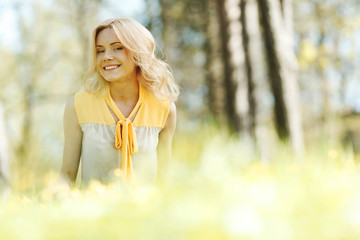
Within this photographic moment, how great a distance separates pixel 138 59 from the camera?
8.68 ft

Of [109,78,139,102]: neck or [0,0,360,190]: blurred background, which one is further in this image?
[0,0,360,190]: blurred background

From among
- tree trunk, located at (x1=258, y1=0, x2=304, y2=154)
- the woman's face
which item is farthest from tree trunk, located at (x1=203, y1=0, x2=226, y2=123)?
the woman's face

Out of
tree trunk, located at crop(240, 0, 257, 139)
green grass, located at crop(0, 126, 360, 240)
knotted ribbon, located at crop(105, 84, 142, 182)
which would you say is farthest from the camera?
tree trunk, located at crop(240, 0, 257, 139)

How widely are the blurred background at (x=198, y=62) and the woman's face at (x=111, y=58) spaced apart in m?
3.97

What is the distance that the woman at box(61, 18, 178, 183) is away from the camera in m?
2.48

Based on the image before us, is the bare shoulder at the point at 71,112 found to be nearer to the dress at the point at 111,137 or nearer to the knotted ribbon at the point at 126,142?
the dress at the point at 111,137

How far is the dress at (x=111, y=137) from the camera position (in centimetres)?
247

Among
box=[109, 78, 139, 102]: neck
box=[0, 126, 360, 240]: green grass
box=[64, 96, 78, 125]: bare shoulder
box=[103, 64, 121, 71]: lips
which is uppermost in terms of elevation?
box=[103, 64, 121, 71]: lips

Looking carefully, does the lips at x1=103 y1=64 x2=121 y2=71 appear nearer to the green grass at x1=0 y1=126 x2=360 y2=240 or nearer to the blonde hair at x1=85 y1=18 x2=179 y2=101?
the blonde hair at x1=85 y1=18 x2=179 y2=101

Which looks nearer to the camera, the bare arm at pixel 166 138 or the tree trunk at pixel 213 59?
the bare arm at pixel 166 138

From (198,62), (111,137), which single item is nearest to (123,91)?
(111,137)

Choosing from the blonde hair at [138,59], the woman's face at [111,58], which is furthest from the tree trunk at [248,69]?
the woman's face at [111,58]

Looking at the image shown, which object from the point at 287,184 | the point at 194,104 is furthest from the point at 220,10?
the point at 194,104

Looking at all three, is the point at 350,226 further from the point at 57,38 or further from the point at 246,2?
the point at 57,38
